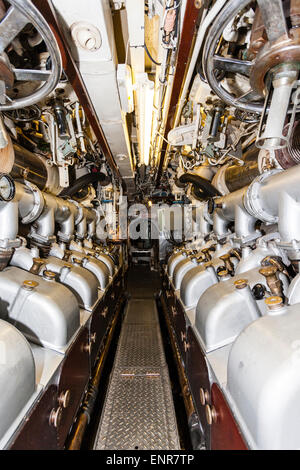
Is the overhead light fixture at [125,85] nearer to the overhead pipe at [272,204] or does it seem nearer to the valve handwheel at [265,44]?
the valve handwheel at [265,44]

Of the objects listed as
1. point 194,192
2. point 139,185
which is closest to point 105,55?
point 194,192

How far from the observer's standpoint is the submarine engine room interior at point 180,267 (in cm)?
100

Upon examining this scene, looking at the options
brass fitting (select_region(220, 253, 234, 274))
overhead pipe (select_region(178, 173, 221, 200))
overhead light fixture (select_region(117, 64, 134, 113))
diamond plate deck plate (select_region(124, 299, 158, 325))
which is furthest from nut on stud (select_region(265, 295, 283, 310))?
diamond plate deck plate (select_region(124, 299, 158, 325))

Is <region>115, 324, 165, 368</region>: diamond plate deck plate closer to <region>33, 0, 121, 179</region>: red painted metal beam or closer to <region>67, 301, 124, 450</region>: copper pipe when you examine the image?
<region>67, 301, 124, 450</region>: copper pipe

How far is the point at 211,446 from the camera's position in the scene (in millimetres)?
1365

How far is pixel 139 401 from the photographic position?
2.18m

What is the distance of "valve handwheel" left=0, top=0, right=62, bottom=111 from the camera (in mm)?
958

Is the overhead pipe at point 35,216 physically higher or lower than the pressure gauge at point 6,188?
lower

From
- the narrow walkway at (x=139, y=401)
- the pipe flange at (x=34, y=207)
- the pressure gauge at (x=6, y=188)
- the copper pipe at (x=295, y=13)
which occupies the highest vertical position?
the copper pipe at (x=295, y=13)

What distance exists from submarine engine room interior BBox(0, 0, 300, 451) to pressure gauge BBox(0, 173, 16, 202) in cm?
3

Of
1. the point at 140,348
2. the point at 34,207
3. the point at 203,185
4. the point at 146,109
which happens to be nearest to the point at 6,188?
the point at 34,207

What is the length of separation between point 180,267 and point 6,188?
2.11m

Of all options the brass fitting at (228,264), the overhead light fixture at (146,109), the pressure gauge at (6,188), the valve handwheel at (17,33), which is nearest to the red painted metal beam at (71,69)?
the valve handwheel at (17,33)

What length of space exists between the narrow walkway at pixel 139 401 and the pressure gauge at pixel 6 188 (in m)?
1.82
